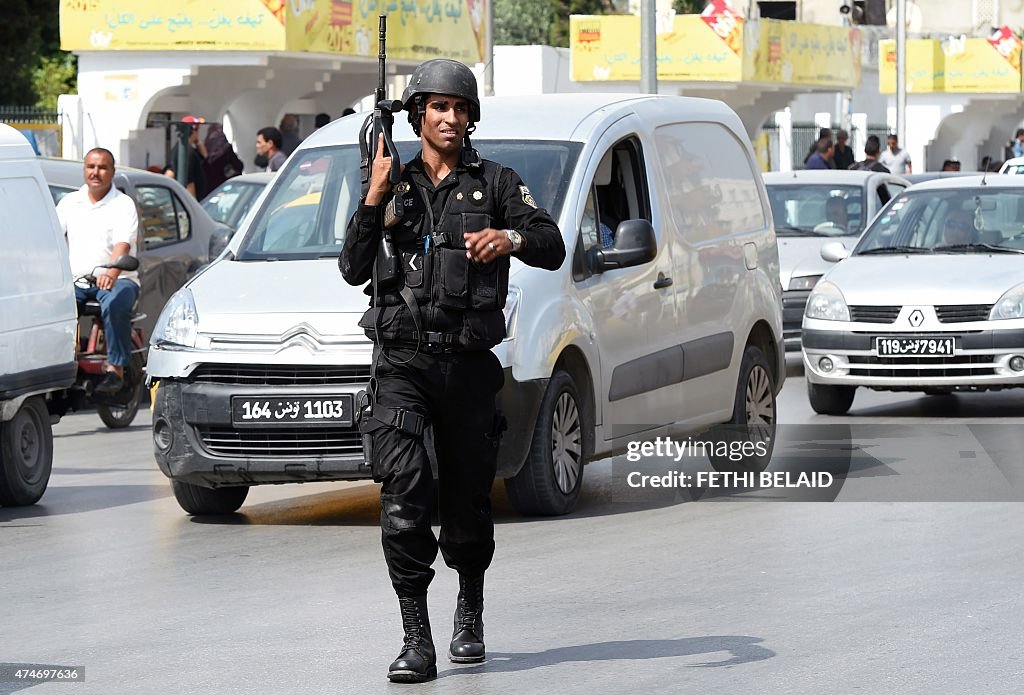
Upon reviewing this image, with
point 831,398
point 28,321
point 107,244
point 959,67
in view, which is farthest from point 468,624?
point 959,67

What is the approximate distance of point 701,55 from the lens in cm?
3953

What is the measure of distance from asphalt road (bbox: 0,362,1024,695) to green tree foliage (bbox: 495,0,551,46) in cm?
4557

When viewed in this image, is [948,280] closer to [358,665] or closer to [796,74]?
[358,665]

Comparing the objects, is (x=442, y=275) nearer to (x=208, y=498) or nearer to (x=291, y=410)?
(x=291, y=410)

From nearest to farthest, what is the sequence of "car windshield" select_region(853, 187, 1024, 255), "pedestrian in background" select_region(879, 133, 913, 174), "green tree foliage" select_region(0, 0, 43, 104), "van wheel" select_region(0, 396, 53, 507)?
"van wheel" select_region(0, 396, 53, 507)
"car windshield" select_region(853, 187, 1024, 255)
"pedestrian in background" select_region(879, 133, 913, 174)
"green tree foliage" select_region(0, 0, 43, 104)

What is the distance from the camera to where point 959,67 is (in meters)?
53.1

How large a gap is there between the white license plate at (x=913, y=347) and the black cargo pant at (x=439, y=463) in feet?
25.2

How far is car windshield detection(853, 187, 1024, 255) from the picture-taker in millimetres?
14852

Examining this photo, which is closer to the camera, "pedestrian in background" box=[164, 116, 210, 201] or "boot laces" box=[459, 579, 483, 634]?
"boot laces" box=[459, 579, 483, 634]

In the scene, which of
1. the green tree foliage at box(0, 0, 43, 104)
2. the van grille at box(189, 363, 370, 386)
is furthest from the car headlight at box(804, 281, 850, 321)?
the green tree foliage at box(0, 0, 43, 104)

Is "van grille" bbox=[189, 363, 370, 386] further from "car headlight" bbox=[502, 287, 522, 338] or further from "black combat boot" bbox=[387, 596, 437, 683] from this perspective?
"black combat boot" bbox=[387, 596, 437, 683]

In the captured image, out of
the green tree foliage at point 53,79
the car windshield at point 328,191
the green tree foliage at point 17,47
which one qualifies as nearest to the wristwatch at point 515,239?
the car windshield at point 328,191

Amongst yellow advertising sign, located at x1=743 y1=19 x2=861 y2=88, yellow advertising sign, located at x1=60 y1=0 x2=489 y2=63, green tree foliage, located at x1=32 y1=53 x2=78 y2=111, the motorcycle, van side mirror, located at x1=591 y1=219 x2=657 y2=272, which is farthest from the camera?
green tree foliage, located at x1=32 y1=53 x2=78 y2=111

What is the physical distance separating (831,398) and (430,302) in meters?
8.61
